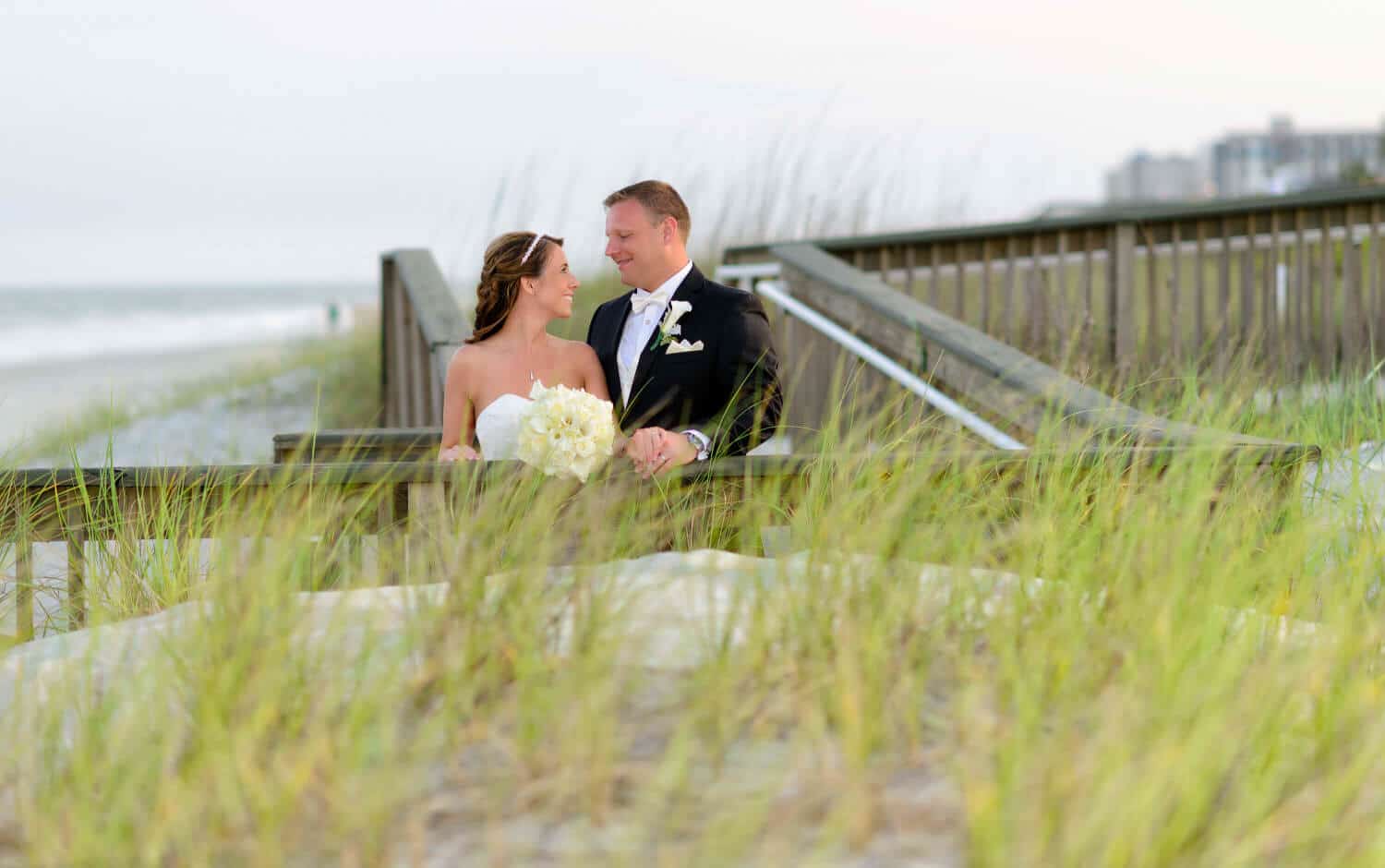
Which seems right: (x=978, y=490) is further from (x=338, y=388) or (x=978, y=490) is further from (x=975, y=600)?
(x=338, y=388)

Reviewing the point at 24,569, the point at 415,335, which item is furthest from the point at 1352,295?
the point at 24,569

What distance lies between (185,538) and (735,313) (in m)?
1.64

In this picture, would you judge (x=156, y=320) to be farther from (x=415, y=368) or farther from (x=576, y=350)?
(x=576, y=350)

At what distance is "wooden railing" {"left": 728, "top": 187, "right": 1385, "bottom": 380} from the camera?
703cm

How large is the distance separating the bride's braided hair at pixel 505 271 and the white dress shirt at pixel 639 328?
315 millimetres

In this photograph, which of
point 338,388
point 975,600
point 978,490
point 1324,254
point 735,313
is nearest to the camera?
point 975,600

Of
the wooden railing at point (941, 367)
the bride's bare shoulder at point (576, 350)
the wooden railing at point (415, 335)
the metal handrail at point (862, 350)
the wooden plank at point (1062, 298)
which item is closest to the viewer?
the wooden railing at point (941, 367)

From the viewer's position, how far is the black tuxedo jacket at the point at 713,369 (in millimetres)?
4113

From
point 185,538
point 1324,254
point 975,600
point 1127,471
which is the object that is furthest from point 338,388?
point 975,600

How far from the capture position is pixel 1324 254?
300 inches

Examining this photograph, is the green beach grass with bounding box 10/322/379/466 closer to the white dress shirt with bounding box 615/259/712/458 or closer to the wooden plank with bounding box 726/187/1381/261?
the wooden plank with bounding box 726/187/1381/261

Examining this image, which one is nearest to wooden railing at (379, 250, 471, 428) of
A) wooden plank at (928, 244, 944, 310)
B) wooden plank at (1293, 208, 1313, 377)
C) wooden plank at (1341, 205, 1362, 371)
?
Result: wooden plank at (928, 244, 944, 310)

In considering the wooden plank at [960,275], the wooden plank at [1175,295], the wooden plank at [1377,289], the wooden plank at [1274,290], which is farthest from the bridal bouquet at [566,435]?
the wooden plank at [1377,289]

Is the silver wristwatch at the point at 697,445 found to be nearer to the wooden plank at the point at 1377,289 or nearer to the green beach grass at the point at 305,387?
the green beach grass at the point at 305,387
